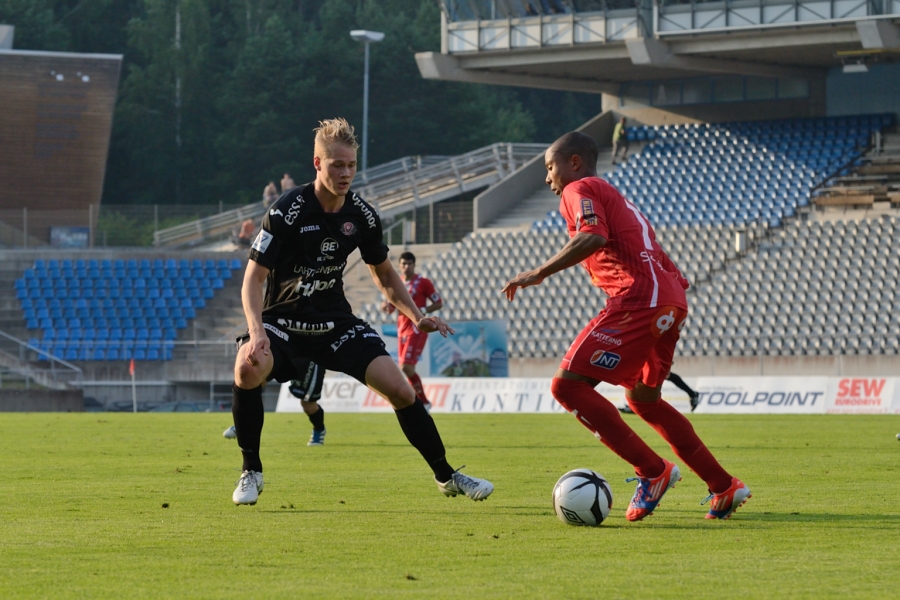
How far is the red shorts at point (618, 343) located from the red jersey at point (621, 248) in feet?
0.19

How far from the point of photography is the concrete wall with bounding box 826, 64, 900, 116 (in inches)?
1496

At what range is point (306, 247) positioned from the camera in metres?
8.06

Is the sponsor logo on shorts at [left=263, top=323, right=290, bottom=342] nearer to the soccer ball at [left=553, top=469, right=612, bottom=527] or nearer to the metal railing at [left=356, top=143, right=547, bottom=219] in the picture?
the soccer ball at [left=553, top=469, right=612, bottom=527]

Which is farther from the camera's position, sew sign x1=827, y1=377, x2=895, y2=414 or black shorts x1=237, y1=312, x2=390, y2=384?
sew sign x1=827, y1=377, x2=895, y2=414

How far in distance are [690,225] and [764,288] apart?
4133 millimetres

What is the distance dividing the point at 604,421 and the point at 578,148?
58.6 inches

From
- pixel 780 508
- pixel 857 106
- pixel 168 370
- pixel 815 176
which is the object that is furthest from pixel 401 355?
pixel 857 106

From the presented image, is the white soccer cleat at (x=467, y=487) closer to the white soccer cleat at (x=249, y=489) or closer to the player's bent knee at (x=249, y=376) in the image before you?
the white soccer cleat at (x=249, y=489)

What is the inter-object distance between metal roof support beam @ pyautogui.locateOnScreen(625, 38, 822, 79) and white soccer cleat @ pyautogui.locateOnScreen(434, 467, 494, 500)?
93.2ft

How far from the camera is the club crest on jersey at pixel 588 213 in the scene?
7306mm

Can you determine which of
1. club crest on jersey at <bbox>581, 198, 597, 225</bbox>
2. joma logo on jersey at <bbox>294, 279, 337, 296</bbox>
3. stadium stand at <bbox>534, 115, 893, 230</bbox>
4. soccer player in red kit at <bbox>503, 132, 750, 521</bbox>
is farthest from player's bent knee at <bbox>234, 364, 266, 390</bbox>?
stadium stand at <bbox>534, 115, 893, 230</bbox>

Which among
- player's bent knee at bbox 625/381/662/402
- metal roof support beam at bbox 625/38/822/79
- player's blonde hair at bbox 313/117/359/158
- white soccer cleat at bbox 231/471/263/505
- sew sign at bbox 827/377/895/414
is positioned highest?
player's blonde hair at bbox 313/117/359/158

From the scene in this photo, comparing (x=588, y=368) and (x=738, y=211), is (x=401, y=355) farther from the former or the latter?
(x=738, y=211)

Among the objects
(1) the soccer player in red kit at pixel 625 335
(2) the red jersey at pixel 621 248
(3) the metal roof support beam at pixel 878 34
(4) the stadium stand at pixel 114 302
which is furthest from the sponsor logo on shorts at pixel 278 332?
(3) the metal roof support beam at pixel 878 34
